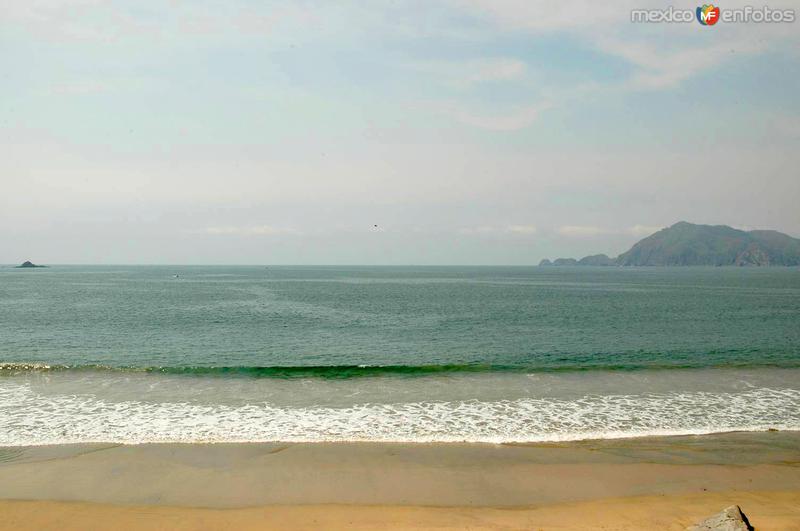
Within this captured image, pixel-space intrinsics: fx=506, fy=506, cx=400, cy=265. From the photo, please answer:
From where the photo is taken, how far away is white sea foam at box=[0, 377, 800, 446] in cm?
1755

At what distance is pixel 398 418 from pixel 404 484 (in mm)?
5831

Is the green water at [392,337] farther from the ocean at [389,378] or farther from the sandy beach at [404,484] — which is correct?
the sandy beach at [404,484]

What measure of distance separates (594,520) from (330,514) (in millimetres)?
6113

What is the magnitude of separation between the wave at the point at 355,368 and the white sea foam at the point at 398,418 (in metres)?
5.47

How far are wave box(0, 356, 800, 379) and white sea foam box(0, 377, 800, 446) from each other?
17.9ft

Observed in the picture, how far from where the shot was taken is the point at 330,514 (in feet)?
39.3

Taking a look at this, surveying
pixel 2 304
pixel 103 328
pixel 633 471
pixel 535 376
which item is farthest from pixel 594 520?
pixel 2 304

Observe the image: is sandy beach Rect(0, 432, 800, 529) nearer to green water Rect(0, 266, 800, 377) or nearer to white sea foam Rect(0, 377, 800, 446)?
white sea foam Rect(0, 377, 800, 446)

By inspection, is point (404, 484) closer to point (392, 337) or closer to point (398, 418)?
point (398, 418)

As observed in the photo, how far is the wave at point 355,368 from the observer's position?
90.6 feet

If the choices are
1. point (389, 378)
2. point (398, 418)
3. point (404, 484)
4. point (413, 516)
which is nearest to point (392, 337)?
point (389, 378)

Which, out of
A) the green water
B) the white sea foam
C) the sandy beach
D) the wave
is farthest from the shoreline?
the green water

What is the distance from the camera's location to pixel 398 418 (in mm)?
19531

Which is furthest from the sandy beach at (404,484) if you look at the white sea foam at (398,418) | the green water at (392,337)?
the green water at (392,337)
